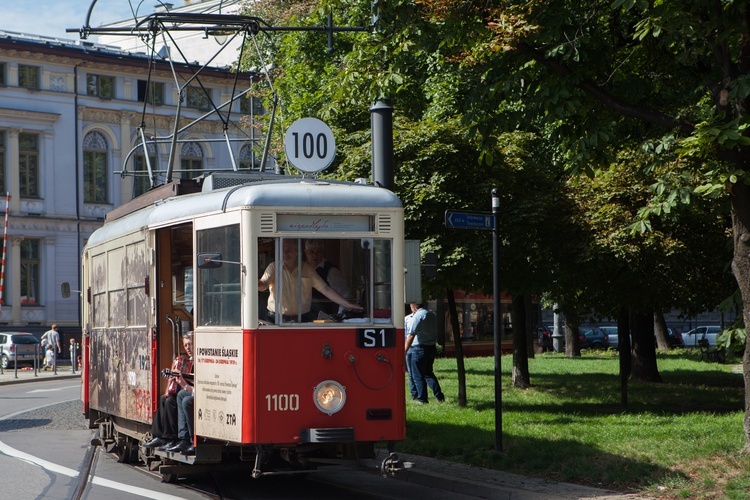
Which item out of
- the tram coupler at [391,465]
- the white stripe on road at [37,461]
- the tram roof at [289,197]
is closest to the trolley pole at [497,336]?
the tram coupler at [391,465]

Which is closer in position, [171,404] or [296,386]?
[296,386]

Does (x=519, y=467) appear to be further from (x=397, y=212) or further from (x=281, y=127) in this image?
(x=281, y=127)

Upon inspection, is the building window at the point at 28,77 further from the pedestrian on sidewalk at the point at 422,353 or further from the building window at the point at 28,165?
the pedestrian on sidewalk at the point at 422,353

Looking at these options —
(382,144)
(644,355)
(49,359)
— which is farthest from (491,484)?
(49,359)

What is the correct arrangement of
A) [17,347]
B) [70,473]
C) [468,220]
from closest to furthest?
[70,473] < [468,220] < [17,347]

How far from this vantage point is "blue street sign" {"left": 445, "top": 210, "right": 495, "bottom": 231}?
12672 millimetres

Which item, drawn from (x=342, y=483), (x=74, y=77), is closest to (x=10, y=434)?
(x=342, y=483)

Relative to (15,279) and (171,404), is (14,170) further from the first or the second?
(171,404)

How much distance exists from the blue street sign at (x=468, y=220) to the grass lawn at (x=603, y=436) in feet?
8.52

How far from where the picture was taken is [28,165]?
51.2m

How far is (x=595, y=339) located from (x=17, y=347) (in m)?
31.1

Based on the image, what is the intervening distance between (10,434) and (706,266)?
38.6ft

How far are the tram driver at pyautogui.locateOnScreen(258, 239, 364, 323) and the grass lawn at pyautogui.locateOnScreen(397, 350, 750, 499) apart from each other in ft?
10.9

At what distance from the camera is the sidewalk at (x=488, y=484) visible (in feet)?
33.8
